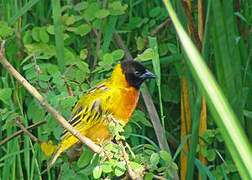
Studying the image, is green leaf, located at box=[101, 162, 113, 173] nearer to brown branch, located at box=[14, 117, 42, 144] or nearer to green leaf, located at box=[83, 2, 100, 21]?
brown branch, located at box=[14, 117, 42, 144]

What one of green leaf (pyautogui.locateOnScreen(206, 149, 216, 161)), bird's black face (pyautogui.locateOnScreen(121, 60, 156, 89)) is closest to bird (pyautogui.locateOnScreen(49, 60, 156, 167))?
bird's black face (pyautogui.locateOnScreen(121, 60, 156, 89))

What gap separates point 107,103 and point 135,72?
0.29m

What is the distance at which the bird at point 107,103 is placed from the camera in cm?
241

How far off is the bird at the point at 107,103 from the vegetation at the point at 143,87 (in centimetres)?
7

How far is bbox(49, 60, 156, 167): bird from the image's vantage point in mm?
2410

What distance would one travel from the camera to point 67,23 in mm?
2809

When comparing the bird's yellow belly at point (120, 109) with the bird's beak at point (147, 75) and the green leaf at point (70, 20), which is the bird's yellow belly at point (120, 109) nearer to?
the bird's beak at point (147, 75)

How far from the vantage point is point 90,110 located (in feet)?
8.07

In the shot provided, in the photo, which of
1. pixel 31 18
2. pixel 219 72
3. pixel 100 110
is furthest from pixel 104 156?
pixel 31 18

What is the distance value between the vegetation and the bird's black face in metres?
0.07

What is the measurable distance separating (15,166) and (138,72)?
0.95 m

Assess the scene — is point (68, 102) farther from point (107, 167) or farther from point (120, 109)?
point (107, 167)

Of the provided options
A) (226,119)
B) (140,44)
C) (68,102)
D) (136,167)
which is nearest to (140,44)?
(140,44)

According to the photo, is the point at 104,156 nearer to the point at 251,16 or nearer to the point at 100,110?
the point at 100,110
